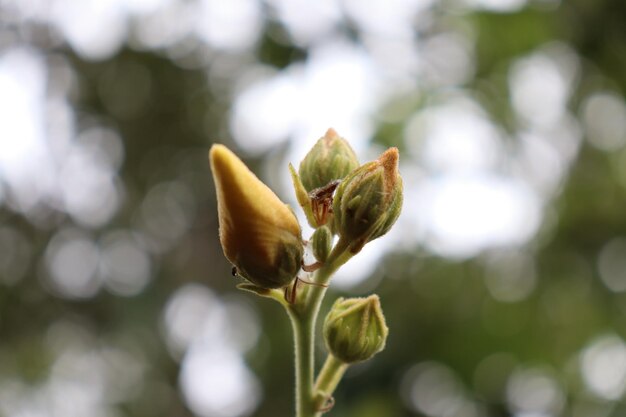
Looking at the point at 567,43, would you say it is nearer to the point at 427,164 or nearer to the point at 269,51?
the point at 427,164

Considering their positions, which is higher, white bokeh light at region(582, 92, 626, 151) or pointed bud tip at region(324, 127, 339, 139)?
pointed bud tip at region(324, 127, 339, 139)

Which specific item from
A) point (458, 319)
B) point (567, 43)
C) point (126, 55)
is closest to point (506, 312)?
point (458, 319)

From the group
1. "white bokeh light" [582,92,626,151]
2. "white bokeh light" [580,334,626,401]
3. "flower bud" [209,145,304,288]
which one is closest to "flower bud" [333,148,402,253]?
"flower bud" [209,145,304,288]

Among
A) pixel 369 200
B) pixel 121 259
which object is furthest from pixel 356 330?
pixel 121 259

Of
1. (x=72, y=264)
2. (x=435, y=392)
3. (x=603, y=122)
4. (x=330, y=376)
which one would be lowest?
(x=72, y=264)

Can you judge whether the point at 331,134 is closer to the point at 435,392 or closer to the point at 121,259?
the point at 435,392

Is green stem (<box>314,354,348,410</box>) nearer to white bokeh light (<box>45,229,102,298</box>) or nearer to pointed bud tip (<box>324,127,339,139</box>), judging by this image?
pointed bud tip (<box>324,127,339,139</box>)

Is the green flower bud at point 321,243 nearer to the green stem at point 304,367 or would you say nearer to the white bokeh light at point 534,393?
the green stem at point 304,367
